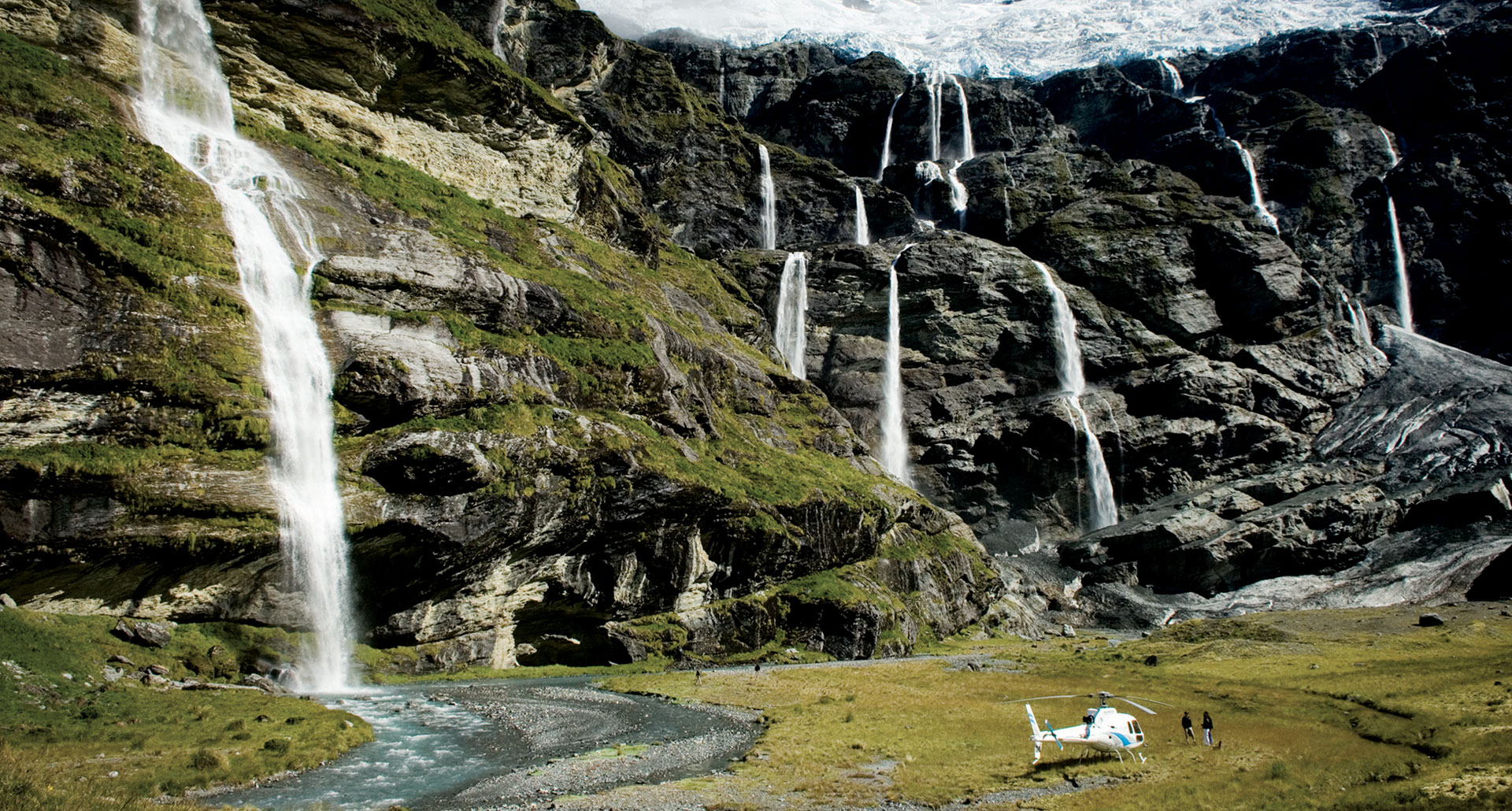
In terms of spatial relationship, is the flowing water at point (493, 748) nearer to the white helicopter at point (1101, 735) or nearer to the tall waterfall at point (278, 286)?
the tall waterfall at point (278, 286)

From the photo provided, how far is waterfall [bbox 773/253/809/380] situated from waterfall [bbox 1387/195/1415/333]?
81640 millimetres

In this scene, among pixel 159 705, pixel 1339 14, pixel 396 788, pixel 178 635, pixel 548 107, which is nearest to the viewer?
pixel 396 788

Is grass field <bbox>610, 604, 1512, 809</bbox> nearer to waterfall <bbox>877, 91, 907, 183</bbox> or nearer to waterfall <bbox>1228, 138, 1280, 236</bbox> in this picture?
waterfall <bbox>1228, 138, 1280, 236</bbox>

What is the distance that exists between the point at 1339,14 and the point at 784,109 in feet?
488

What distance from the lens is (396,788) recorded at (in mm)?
18984

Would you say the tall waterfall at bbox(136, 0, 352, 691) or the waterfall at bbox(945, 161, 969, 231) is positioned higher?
the waterfall at bbox(945, 161, 969, 231)

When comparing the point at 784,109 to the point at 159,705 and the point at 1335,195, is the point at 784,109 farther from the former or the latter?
the point at 159,705

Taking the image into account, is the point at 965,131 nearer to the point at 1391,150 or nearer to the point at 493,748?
the point at 1391,150

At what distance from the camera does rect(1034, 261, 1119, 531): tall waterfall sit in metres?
82.1

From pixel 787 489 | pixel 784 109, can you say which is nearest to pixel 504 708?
pixel 787 489

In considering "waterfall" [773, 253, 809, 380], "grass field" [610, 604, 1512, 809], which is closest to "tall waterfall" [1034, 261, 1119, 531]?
"waterfall" [773, 253, 809, 380]

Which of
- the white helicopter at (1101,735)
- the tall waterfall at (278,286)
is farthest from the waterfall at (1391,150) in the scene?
the tall waterfall at (278,286)

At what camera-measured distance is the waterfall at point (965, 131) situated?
126062mm

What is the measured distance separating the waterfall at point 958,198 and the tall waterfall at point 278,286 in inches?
3406
